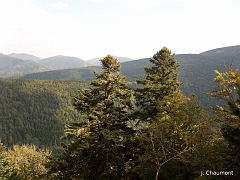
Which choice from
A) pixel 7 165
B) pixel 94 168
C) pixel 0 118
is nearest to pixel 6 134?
pixel 0 118

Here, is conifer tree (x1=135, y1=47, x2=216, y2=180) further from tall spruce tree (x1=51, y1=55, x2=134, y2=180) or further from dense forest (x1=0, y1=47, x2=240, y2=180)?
tall spruce tree (x1=51, y1=55, x2=134, y2=180)

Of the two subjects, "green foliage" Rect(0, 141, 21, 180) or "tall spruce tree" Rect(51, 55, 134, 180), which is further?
"green foliage" Rect(0, 141, 21, 180)

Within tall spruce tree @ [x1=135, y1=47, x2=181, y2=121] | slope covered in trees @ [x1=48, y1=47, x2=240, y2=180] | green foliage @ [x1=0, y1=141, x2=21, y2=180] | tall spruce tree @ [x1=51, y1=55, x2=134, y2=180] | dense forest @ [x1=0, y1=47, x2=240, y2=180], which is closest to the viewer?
dense forest @ [x1=0, y1=47, x2=240, y2=180]

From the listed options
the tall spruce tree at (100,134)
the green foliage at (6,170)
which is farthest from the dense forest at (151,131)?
the green foliage at (6,170)

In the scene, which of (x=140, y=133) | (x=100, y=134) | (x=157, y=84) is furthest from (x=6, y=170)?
(x=157, y=84)

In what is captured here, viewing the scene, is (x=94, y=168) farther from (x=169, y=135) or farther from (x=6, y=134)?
(x=6, y=134)

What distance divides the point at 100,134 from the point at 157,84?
6470 millimetres

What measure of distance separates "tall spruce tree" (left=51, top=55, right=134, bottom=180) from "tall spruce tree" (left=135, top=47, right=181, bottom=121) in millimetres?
1362

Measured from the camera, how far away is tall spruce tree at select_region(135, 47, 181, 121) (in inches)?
714

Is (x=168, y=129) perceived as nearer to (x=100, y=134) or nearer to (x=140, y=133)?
(x=140, y=133)

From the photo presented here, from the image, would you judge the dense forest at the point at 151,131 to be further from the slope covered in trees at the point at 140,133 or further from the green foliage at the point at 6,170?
the green foliage at the point at 6,170

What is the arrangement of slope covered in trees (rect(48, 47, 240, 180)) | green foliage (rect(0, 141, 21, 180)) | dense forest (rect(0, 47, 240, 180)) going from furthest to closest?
1. green foliage (rect(0, 141, 21, 180))
2. slope covered in trees (rect(48, 47, 240, 180))
3. dense forest (rect(0, 47, 240, 180))

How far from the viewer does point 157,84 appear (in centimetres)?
1833

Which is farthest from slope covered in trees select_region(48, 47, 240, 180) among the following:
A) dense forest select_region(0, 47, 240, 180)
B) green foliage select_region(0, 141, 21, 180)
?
green foliage select_region(0, 141, 21, 180)
